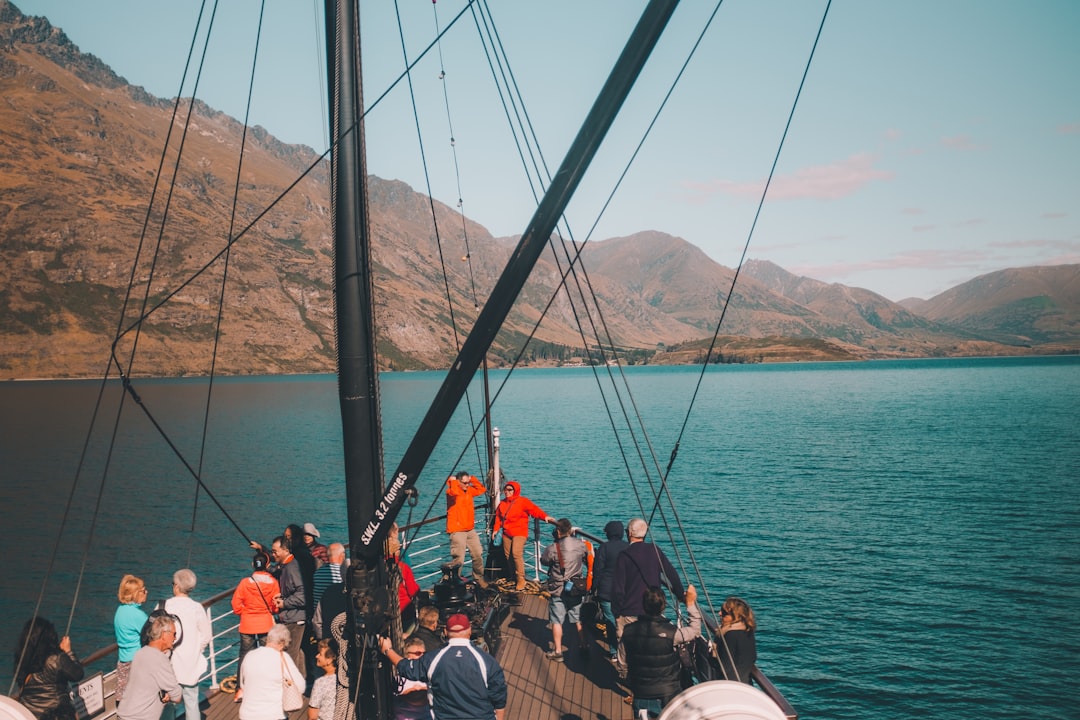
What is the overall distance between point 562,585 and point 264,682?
4650 mm

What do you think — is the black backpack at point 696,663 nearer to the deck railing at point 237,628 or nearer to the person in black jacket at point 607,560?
the deck railing at point 237,628

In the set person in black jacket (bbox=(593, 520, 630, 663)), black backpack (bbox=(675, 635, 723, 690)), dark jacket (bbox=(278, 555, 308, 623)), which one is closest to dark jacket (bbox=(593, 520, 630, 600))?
person in black jacket (bbox=(593, 520, 630, 663))

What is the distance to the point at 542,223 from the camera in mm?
6172

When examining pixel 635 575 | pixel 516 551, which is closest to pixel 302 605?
pixel 516 551

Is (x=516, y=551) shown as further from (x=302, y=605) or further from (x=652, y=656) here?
(x=652, y=656)

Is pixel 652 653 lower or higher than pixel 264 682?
higher

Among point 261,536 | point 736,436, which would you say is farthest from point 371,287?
point 736,436

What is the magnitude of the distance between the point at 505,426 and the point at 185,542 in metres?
61.3

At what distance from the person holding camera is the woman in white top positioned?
174 inches

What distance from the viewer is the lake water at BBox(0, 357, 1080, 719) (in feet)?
70.4

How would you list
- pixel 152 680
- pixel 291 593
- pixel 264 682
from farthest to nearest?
pixel 291 593, pixel 264 682, pixel 152 680

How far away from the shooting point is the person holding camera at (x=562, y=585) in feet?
Answer: 34.5

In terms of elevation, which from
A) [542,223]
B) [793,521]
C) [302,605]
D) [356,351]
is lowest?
[793,521]

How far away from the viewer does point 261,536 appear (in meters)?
39.8
